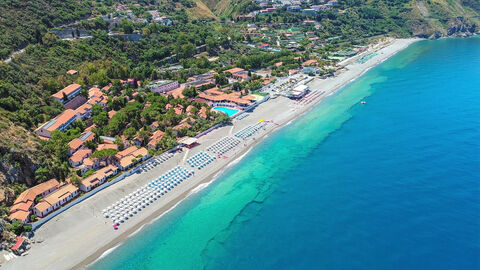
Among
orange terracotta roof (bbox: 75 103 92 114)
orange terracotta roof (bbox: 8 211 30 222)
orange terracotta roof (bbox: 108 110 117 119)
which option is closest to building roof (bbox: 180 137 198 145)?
orange terracotta roof (bbox: 108 110 117 119)

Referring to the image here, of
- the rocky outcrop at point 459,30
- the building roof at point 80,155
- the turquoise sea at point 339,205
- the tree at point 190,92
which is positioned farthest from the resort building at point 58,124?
the rocky outcrop at point 459,30

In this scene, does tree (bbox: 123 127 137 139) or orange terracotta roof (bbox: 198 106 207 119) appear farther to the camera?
orange terracotta roof (bbox: 198 106 207 119)

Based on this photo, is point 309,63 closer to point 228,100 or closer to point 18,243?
point 228,100

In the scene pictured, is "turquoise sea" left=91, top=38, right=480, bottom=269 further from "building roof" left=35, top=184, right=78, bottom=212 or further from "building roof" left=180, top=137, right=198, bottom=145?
"building roof" left=35, top=184, right=78, bottom=212

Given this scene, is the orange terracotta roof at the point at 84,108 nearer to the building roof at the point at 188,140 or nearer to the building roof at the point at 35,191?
the building roof at the point at 35,191

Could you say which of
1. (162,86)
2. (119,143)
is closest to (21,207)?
(119,143)

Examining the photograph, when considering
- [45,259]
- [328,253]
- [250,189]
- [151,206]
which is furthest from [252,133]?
[45,259]
